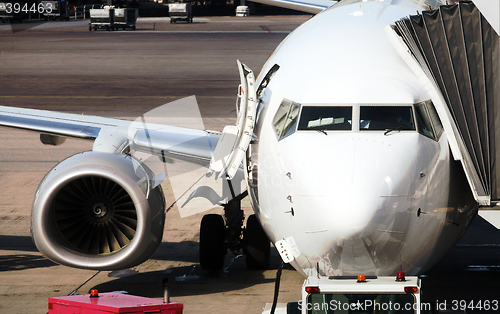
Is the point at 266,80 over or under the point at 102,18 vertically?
over

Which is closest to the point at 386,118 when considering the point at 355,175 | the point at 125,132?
the point at 355,175

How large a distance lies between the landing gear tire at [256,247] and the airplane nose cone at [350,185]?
15.7 feet

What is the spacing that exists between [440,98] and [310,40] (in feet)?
7.35

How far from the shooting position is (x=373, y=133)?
8.34 meters

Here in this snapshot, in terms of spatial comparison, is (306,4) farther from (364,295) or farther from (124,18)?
(124,18)

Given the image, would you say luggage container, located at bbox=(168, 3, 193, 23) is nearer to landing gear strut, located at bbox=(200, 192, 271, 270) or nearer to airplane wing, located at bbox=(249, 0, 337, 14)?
airplane wing, located at bbox=(249, 0, 337, 14)

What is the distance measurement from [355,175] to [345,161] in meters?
0.22

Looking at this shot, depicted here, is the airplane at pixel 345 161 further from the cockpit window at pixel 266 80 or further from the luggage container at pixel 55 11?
the luggage container at pixel 55 11

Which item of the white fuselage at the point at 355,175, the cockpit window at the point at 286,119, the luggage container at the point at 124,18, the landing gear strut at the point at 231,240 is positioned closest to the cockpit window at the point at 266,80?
the white fuselage at the point at 355,175

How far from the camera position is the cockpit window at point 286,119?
8844mm

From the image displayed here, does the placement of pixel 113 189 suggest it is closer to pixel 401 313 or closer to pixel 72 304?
pixel 72 304

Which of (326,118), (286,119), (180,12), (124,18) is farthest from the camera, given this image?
(180,12)

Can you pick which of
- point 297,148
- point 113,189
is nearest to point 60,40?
point 113,189

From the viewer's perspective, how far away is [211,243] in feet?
42.6
